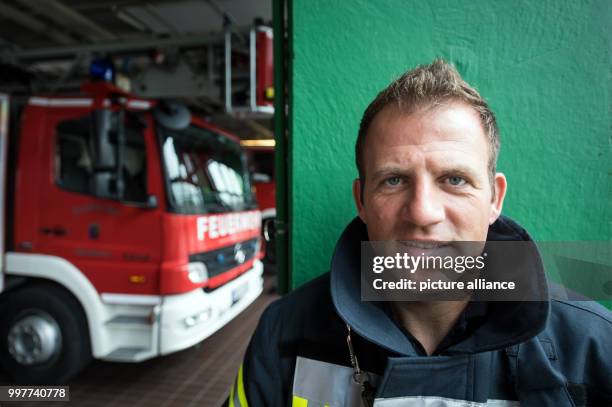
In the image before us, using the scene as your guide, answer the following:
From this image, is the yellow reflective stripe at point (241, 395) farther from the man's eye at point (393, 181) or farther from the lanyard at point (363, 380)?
the man's eye at point (393, 181)

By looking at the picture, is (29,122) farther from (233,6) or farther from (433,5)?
(433,5)

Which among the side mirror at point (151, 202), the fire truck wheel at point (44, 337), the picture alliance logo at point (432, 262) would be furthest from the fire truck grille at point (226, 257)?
the picture alliance logo at point (432, 262)

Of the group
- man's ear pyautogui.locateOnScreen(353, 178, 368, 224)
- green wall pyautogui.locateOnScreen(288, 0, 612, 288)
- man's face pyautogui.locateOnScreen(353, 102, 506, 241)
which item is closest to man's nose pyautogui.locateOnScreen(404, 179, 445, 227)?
man's face pyautogui.locateOnScreen(353, 102, 506, 241)

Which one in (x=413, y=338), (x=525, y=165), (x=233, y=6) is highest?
(x=233, y=6)

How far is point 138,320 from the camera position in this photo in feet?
10.2

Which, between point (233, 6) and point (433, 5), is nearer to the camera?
point (433, 5)

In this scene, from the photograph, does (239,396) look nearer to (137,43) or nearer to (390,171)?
(390,171)

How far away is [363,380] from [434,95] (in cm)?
73

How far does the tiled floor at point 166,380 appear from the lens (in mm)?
3066

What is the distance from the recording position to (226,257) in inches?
150

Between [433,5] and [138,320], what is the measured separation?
3016 mm

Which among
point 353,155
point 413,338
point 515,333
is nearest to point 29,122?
point 353,155

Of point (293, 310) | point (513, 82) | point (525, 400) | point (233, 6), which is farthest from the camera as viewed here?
point (233, 6)

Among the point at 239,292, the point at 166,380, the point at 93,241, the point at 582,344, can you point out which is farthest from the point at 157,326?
the point at 582,344
